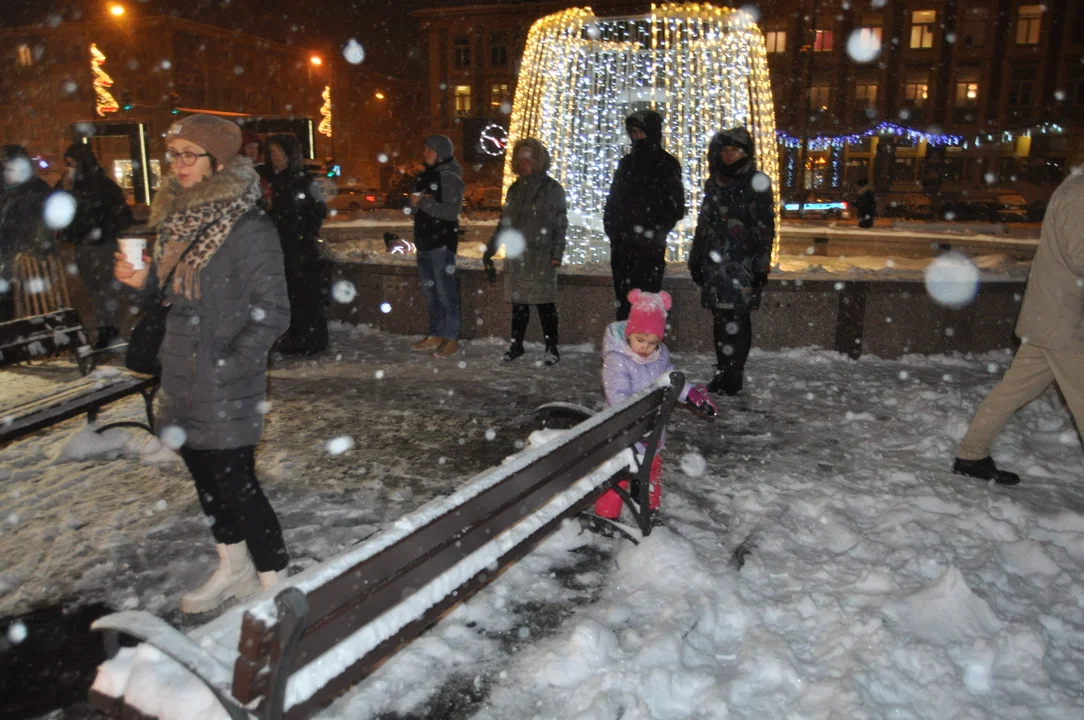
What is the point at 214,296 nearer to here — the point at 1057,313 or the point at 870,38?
the point at 1057,313

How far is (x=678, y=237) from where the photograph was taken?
9430 millimetres

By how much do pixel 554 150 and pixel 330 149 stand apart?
169 feet

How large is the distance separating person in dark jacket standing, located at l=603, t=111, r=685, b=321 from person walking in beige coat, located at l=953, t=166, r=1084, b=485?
284 centimetres

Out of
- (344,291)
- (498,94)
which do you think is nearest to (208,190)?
(344,291)

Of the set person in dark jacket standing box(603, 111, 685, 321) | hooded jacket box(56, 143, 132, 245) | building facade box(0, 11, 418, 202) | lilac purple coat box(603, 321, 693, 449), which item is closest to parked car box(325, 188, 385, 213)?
building facade box(0, 11, 418, 202)

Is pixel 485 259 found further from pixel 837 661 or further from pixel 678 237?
pixel 837 661

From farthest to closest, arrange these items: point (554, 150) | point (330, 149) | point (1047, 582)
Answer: point (330, 149) < point (554, 150) < point (1047, 582)

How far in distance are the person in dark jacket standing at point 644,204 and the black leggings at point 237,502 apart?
4.19 m

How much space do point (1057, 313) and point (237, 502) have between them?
407 cm

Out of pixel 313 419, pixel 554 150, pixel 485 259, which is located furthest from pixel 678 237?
A: pixel 313 419

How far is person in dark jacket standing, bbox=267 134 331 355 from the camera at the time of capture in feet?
22.9

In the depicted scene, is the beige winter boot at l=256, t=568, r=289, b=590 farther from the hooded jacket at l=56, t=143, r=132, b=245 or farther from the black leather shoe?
the hooded jacket at l=56, t=143, r=132, b=245

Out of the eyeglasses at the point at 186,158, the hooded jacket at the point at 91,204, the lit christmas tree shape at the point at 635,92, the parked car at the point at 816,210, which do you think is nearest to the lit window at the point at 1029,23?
the parked car at the point at 816,210

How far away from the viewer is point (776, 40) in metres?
45.8
